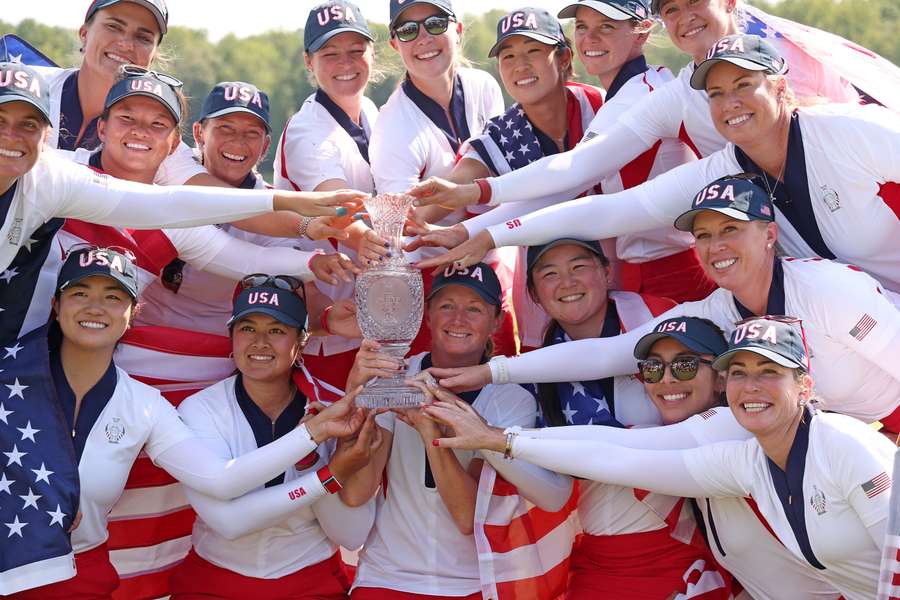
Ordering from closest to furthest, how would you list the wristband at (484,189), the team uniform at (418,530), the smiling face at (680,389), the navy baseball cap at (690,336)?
1. the navy baseball cap at (690,336)
2. the smiling face at (680,389)
3. the team uniform at (418,530)
4. the wristband at (484,189)

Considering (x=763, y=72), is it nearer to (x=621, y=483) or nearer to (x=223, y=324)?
(x=621, y=483)

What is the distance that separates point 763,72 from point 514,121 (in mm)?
1691

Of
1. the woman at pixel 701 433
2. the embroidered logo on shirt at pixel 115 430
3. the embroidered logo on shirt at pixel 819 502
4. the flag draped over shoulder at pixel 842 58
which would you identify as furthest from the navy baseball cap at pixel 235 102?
the embroidered logo on shirt at pixel 819 502

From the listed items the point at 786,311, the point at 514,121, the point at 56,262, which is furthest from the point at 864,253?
the point at 56,262

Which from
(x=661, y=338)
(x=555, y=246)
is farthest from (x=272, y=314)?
(x=661, y=338)

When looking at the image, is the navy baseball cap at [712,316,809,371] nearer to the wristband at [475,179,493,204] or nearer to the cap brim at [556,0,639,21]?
the wristband at [475,179,493,204]

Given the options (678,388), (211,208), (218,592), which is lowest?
(218,592)

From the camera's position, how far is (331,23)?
22.3ft

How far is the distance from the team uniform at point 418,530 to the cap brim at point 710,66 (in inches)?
67.3

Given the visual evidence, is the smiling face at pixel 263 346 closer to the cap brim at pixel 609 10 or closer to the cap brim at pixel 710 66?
the cap brim at pixel 710 66

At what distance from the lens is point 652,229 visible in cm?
649

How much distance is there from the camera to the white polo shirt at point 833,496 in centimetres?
461

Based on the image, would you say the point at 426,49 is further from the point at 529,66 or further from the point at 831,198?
the point at 831,198

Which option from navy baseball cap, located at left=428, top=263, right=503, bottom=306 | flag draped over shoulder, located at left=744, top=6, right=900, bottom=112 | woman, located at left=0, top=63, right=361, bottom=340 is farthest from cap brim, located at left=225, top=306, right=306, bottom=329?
flag draped over shoulder, located at left=744, top=6, right=900, bottom=112
